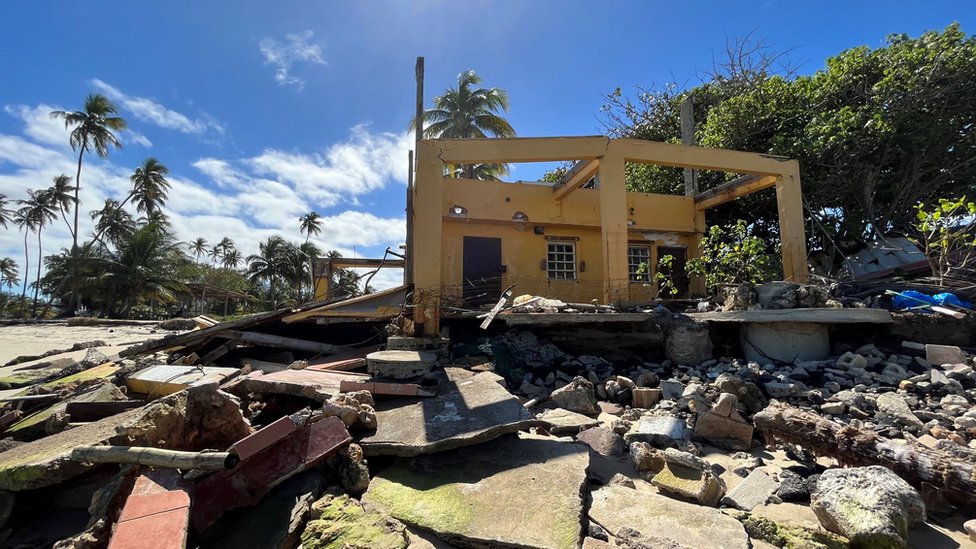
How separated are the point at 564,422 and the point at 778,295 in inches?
179

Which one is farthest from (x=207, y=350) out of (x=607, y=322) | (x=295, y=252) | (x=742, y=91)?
(x=295, y=252)

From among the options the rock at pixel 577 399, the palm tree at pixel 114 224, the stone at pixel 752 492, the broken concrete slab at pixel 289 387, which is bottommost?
the stone at pixel 752 492

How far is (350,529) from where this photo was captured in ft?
6.90

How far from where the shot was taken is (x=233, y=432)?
9.46 ft

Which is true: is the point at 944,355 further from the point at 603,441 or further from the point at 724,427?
the point at 603,441

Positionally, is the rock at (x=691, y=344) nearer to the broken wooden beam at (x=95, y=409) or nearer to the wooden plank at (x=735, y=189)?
the wooden plank at (x=735, y=189)

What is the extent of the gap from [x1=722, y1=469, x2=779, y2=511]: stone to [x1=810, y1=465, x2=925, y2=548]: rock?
0.97ft

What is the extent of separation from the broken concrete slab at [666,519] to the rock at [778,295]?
4813 mm

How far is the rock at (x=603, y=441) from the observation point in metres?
3.60

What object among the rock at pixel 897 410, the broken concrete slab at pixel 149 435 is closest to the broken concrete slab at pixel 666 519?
the broken concrete slab at pixel 149 435

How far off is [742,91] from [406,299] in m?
14.0

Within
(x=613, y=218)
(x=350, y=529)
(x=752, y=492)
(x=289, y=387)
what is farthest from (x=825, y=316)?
(x=289, y=387)

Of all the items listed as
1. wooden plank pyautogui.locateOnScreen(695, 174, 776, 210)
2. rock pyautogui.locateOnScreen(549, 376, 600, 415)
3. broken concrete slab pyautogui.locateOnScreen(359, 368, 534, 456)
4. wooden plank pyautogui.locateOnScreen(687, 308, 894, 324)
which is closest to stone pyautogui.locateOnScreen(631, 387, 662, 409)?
rock pyautogui.locateOnScreen(549, 376, 600, 415)

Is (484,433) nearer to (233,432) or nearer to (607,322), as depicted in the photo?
(233,432)
